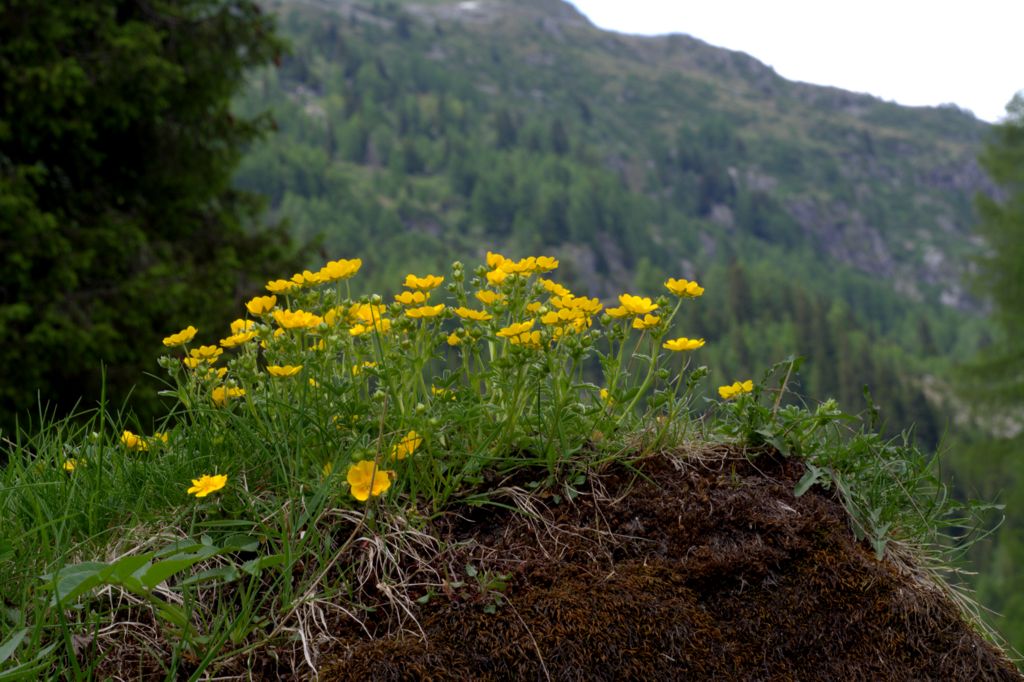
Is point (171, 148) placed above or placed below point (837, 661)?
below

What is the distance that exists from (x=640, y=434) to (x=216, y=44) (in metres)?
8.92

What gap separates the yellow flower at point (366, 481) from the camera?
1928mm

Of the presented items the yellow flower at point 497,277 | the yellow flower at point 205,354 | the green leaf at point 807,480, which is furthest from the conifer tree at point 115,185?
the green leaf at point 807,480

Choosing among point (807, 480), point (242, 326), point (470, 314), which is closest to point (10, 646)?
point (242, 326)

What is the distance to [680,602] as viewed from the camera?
6.39 feet

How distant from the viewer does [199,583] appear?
1924 millimetres

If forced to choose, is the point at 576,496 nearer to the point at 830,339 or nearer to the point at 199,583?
the point at 199,583

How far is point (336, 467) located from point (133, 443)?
0.76 metres

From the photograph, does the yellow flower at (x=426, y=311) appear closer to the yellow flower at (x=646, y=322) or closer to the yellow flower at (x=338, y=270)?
the yellow flower at (x=338, y=270)

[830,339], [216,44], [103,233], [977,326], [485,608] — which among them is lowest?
[977,326]

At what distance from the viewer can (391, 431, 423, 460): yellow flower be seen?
80.7 inches

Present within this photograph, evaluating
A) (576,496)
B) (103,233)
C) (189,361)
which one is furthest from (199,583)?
(103,233)

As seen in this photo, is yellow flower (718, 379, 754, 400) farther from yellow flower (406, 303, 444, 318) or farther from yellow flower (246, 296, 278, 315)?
yellow flower (246, 296, 278, 315)

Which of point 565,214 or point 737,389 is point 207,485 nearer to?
point 737,389
